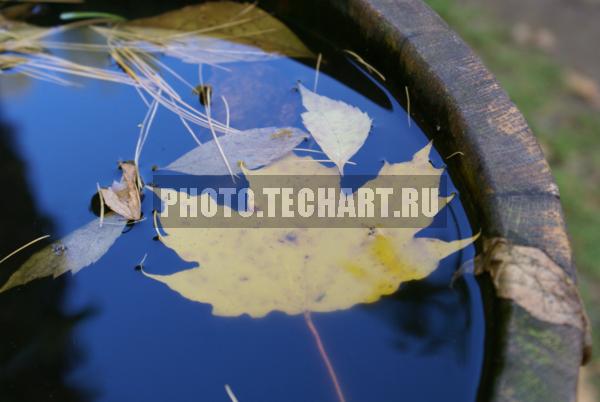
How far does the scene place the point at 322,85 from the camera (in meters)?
1.08

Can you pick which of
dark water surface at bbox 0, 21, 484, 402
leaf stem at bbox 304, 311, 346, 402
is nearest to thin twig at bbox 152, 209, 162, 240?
dark water surface at bbox 0, 21, 484, 402

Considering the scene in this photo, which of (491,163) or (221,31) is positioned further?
(221,31)

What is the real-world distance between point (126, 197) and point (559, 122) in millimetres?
1479

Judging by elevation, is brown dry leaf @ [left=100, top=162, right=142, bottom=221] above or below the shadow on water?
above

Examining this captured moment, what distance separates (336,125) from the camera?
97 centimetres

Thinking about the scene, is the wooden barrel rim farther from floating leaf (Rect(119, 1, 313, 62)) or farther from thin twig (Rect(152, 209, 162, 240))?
thin twig (Rect(152, 209, 162, 240))

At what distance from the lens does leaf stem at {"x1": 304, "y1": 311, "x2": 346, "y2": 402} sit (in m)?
0.70

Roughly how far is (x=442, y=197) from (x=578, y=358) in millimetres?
308

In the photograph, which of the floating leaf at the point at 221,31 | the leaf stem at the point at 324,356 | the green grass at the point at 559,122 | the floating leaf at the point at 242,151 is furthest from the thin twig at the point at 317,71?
the green grass at the point at 559,122

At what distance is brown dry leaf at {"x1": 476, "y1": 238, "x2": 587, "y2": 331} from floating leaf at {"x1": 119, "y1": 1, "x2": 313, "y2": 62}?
2.01 feet

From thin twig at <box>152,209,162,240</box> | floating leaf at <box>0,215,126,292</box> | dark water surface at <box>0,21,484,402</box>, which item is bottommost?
dark water surface at <box>0,21,484,402</box>

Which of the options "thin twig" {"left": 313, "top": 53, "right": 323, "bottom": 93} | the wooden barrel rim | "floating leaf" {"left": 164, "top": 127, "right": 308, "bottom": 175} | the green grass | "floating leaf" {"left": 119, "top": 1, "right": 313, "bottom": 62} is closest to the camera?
the wooden barrel rim

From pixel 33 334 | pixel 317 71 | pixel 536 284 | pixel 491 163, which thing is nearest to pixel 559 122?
pixel 317 71

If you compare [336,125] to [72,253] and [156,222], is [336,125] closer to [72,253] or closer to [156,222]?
[156,222]
